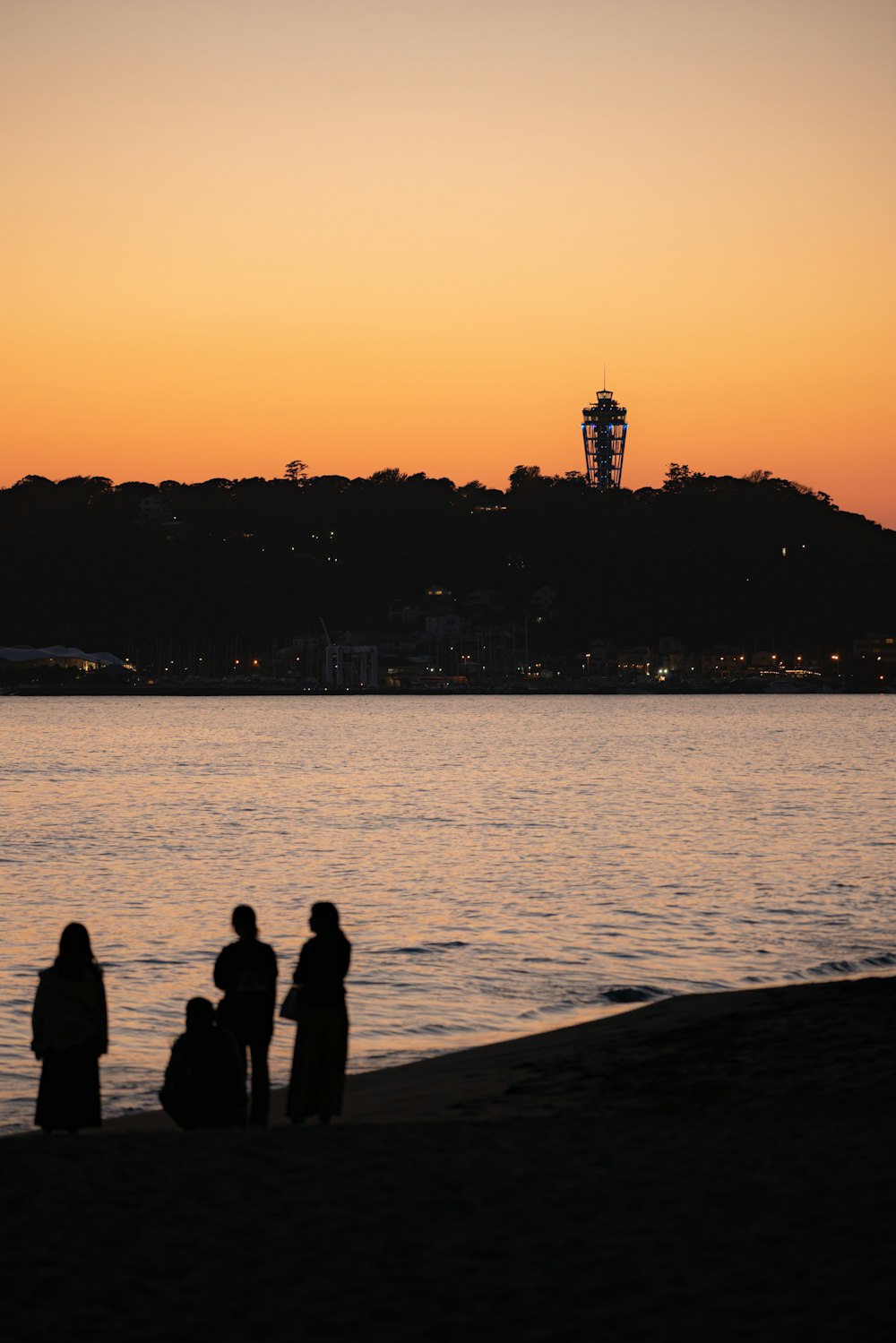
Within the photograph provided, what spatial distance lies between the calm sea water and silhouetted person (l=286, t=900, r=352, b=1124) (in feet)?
17.3

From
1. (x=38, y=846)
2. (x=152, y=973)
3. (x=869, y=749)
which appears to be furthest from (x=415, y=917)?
(x=869, y=749)

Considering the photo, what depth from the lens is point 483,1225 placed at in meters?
9.26

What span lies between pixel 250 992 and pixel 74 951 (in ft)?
4.80

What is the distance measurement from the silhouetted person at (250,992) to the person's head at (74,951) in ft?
3.35

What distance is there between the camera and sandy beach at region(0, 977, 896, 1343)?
7871 millimetres

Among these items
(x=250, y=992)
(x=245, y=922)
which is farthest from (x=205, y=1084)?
(x=245, y=922)

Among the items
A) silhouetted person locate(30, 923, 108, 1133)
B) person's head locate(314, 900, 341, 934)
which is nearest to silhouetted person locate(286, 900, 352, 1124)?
person's head locate(314, 900, 341, 934)

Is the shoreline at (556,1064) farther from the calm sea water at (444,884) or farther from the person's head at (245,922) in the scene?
the person's head at (245,922)

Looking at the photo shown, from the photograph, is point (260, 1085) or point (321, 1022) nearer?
point (321, 1022)

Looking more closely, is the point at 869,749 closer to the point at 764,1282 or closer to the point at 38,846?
the point at 38,846

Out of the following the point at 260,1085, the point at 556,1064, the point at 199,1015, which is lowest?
the point at 556,1064

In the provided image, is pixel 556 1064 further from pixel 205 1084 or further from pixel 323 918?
pixel 323 918

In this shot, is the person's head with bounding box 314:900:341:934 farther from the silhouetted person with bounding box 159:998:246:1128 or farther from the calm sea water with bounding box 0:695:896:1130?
the calm sea water with bounding box 0:695:896:1130

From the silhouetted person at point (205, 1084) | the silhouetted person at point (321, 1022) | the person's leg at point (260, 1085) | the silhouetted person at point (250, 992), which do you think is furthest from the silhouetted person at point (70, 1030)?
the silhouetted person at point (321, 1022)
